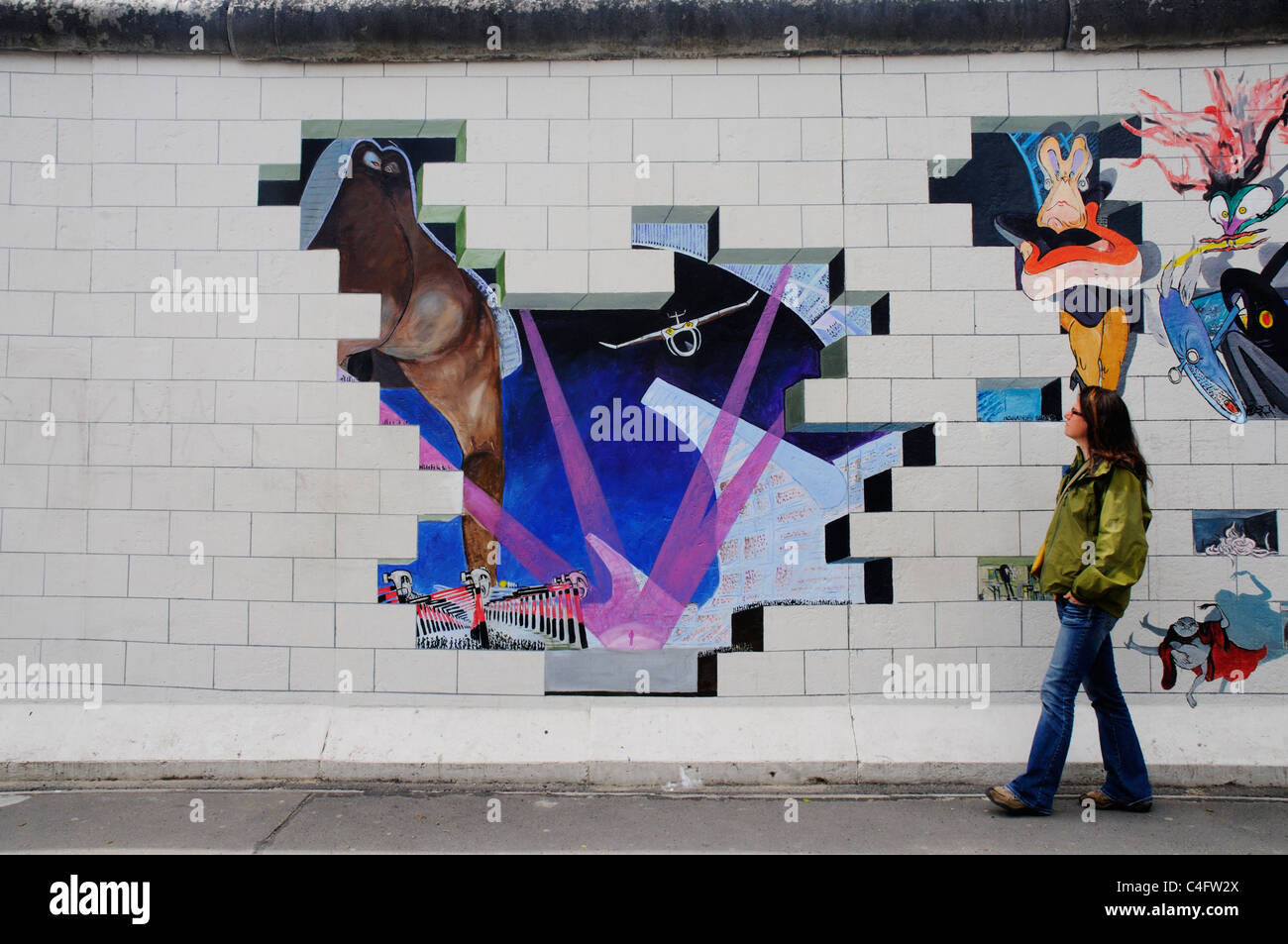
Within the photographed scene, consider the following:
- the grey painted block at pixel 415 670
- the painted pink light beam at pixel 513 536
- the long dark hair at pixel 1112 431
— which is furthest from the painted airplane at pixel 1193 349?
the grey painted block at pixel 415 670

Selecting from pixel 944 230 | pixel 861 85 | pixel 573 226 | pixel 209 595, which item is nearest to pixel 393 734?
pixel 209 595

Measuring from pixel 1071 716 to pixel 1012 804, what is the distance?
498 millimetres

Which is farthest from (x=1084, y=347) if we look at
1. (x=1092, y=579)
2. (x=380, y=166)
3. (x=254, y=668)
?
(x=254, y=668)

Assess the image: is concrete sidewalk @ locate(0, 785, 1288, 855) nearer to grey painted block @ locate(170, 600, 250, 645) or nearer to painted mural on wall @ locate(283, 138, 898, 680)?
grey painted block @ locate(170, 600, 250, 645)

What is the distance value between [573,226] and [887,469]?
219 cm

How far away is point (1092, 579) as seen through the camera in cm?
409

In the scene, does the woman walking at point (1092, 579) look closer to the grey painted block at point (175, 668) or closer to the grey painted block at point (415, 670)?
the grey painted block at point (415, 670)

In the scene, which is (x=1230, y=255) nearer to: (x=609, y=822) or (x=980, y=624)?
(x=980, y=624)

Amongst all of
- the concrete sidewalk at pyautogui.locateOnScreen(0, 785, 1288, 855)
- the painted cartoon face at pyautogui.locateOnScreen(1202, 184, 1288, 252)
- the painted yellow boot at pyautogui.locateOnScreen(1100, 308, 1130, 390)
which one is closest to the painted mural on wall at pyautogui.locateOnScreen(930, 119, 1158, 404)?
the painted yellow boot at pyautogui.locateOnScreen(1100, 308, 1130, 390)

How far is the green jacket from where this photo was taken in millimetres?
4098

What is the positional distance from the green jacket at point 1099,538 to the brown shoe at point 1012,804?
96 cm

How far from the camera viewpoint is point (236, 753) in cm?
485

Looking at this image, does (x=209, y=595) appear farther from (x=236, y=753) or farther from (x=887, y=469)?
(x=887, y=469)

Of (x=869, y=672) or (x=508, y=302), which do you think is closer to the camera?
(x=869, y=672)
